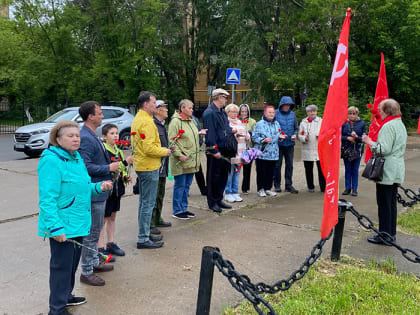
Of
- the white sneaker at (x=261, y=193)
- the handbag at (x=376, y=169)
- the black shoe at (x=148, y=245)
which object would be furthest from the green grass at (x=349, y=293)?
the white sneaker at (x=261, y=193)

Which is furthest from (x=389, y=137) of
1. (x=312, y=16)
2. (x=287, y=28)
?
(x=287, y=28)

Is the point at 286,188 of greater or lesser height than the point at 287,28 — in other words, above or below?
below

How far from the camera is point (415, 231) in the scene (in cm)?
580

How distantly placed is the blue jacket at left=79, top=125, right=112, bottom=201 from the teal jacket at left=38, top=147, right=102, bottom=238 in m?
0.47

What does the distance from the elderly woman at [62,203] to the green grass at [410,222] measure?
4.67 metres

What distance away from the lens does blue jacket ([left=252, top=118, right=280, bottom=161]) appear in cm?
777

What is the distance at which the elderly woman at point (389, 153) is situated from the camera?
5113 millimetres

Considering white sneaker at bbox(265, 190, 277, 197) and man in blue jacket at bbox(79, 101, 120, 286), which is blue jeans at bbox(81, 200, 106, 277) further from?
white sneaker at bbox(265, 190, 277, 197)

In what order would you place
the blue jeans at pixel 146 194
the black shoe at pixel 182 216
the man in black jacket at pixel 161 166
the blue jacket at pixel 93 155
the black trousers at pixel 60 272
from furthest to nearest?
the black shoe at pixel 182 216
the man in black jacket at pixel 161 166
the blue jeans at pixel 146 194
the blue jacket at pixel 93 155
the black trousers at pixel 60 272

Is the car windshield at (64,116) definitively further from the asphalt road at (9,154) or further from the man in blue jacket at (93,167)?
the man in blue jacket at (93,167)

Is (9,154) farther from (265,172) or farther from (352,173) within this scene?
(352,173)

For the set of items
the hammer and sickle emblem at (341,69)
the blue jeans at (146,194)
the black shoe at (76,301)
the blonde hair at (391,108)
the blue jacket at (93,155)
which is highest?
the hammer and sickle emblem at (341,69)

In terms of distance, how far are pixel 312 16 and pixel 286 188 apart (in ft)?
38.3

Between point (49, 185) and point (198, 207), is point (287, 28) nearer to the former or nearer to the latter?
point (198, 207)
